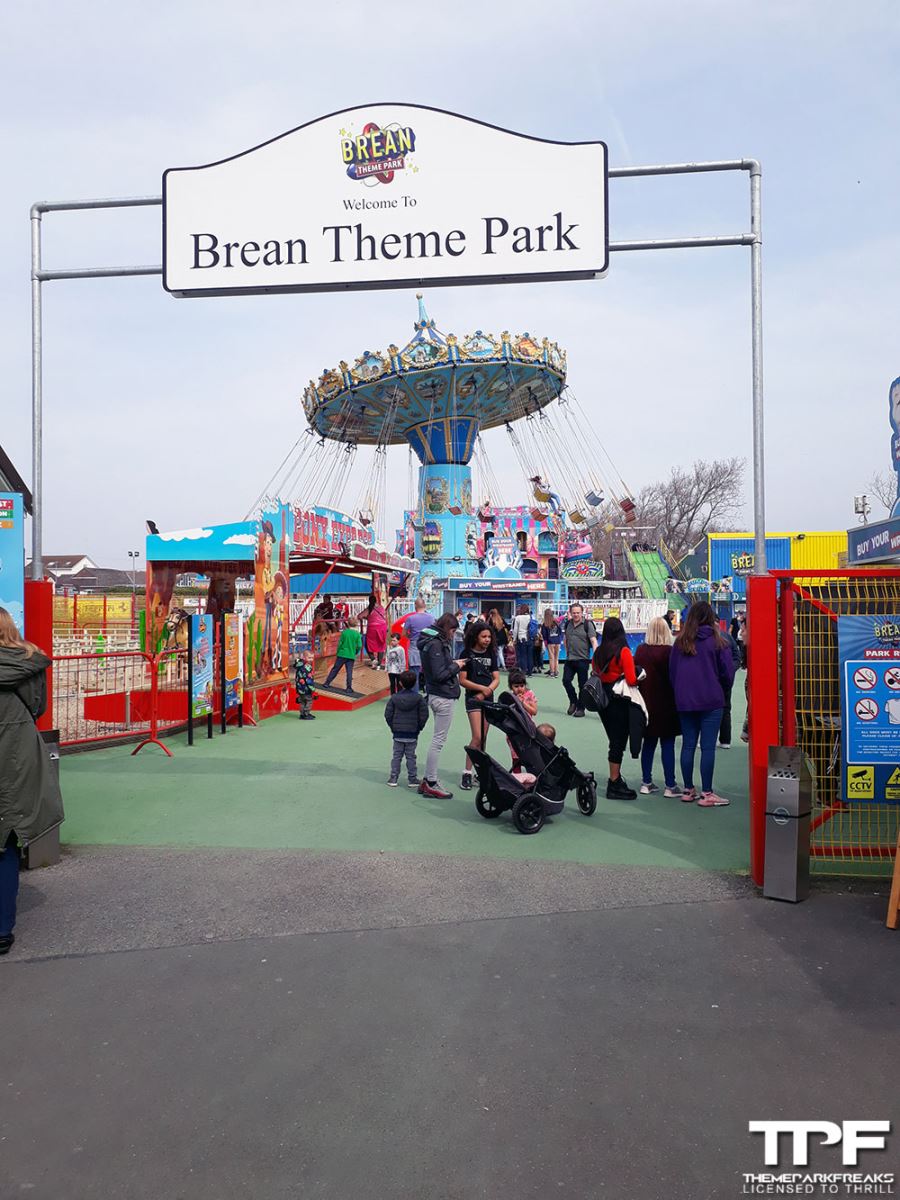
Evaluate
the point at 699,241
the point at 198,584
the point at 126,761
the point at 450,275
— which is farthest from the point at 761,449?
the point at 198,584

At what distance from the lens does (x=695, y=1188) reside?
Result: 2496 millimetres

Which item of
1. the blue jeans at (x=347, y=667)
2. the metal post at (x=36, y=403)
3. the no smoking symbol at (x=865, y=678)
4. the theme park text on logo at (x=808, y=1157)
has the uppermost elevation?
the metal post at (x=36, y=403)

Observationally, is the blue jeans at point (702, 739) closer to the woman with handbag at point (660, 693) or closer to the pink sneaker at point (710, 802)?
the pink sneaker at point (710, 802)

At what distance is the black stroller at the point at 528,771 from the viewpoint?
659 centimetres

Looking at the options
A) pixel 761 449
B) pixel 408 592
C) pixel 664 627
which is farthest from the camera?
pixel 408 592

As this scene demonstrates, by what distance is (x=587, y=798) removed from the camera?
6.90m

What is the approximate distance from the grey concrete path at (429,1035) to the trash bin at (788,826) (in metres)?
0.16

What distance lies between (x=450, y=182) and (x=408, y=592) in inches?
983

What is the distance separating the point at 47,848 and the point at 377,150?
5.41m

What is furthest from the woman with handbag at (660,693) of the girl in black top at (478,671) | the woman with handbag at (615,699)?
the girl in black top at (478,671)

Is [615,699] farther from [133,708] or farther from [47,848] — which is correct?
[133,708]

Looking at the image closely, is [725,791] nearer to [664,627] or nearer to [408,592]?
[664,627]

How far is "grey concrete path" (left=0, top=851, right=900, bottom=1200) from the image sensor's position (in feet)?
8.59

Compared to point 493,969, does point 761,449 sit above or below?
above
